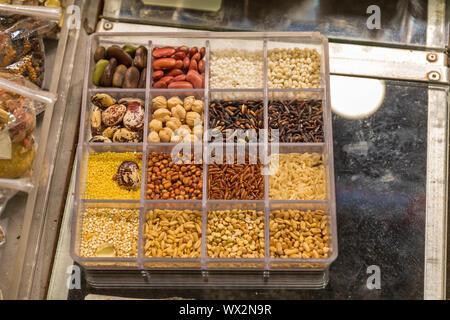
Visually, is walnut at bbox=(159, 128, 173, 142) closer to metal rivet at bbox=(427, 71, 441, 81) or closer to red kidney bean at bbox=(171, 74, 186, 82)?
red kidney bean at bbox=(171, 74, 186, 82)

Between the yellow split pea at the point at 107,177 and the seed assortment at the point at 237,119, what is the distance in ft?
1.43

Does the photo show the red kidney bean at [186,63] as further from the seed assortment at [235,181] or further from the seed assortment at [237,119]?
the seed assortment at [235,181]

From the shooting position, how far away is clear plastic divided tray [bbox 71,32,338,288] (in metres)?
2.04

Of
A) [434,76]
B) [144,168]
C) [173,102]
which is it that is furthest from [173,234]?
[434,76]

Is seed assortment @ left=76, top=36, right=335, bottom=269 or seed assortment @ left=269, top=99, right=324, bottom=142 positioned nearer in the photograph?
seed assortment @ left=76, top=36, right=335, bottom=269

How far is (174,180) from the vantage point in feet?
7.06

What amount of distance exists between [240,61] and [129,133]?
71 centimetres

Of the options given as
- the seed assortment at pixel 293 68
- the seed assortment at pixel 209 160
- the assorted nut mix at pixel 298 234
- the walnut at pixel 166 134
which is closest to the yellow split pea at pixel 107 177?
the seed assortment at pixel 209 160

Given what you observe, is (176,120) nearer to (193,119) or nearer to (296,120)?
(193,119)

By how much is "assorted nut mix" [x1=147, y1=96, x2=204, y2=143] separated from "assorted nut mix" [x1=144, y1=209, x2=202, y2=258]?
367 mm

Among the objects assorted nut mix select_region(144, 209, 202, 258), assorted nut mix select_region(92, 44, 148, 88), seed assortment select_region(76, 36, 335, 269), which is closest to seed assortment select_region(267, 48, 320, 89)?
seed assortment select_region(76, 36, 335, 269)

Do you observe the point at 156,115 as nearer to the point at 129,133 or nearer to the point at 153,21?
the point at 129,133

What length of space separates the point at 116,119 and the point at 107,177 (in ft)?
0.99
